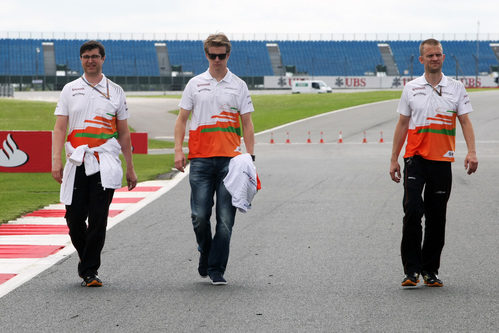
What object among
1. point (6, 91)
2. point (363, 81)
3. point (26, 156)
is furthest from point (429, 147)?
point (363, 81)

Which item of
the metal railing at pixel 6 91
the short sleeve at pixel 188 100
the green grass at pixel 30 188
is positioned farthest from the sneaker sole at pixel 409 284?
the metal railing at pixel 6 91

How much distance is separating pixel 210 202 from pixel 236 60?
8662cm

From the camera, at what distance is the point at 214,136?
20.3 ft

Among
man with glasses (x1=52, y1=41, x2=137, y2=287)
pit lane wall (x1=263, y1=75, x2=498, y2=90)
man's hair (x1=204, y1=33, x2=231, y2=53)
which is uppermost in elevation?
man's hair (x1=204, y1=33, x2=231, y2=53)

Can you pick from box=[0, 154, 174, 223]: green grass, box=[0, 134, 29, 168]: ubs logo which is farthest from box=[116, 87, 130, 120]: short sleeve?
box=[0, 134, 29, 168]: ubs logo

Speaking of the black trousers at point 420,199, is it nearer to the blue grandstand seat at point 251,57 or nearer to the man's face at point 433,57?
the man's face at point 433,57

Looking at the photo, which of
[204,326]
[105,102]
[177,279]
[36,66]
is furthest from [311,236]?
[36,66]

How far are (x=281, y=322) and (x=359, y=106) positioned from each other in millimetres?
42761

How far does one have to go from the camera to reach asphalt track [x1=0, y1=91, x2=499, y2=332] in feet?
16.4

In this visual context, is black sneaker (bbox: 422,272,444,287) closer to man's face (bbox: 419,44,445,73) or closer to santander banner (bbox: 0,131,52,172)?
man's face (bbox: 419,44,445,73)

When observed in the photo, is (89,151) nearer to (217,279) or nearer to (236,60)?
(217,279)

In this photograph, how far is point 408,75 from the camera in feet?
293

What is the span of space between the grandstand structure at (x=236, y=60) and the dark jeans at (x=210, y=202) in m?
79.2

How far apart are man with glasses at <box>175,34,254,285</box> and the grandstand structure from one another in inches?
3118
